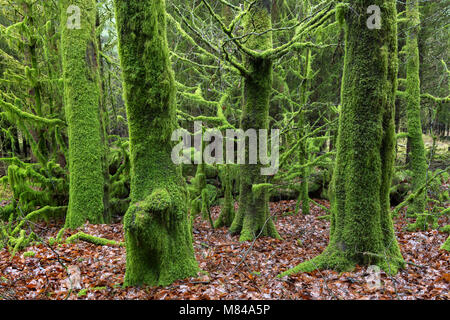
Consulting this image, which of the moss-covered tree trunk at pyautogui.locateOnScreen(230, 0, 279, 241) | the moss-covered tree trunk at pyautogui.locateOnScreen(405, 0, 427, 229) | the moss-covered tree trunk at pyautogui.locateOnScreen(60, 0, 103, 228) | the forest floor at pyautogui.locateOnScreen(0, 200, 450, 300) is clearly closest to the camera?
the forest floor at pyautogui.locateOnScreen(0, 200, 450, 300)

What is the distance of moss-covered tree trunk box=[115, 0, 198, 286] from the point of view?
3.52 m

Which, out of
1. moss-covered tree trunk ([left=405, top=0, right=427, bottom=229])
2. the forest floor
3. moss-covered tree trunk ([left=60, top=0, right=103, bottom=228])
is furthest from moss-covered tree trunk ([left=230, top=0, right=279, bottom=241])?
moss-covered tree trunk ([left=405, top=0, right=427, bottom=229])

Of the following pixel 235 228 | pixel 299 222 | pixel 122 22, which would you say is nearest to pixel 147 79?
pixel 122 22

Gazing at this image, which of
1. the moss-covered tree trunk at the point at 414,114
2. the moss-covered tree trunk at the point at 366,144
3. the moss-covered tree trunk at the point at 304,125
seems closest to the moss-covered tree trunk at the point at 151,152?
the moss-covered tree trunk at the point at 366,144

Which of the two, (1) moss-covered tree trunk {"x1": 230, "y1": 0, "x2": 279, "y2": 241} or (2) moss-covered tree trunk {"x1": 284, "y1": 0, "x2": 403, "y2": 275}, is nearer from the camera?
(2) moss-covered tree trunk {"x1": 284, "y1": 0, "x2": 403, "y2": 275}

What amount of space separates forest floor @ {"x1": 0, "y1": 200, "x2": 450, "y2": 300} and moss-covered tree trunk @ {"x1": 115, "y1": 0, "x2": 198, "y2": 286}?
334 millimetres

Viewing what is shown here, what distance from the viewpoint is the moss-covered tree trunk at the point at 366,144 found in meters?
3.99

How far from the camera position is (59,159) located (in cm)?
935

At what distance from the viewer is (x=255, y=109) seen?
6469mm

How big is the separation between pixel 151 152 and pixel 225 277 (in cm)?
213

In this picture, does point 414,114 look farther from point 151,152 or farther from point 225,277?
point 151,152

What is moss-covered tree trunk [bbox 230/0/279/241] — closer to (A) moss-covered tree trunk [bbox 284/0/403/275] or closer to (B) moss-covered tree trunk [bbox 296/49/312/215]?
(B) moss-covered tree trunk [bbox 296/49/312/215]

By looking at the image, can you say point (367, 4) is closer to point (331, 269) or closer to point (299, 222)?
point (331, 269)
